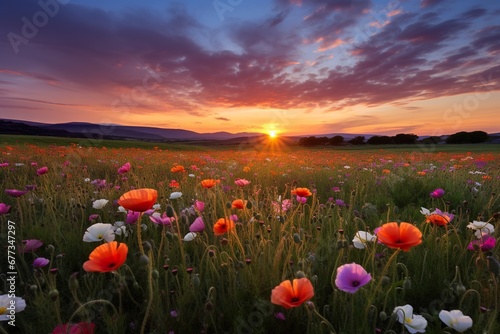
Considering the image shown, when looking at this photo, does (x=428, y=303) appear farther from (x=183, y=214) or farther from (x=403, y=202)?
(x=403, y=202)

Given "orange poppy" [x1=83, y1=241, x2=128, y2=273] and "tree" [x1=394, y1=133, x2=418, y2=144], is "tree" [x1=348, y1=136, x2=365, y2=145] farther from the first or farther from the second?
"orange poppy" [x1=83, y1=241, x2=128, y2=273]

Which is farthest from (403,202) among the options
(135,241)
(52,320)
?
(52,320)

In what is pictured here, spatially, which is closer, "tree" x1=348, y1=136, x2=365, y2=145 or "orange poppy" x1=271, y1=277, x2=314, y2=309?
"orange poppy" x1=271, y1=277, x2=314, y2=309

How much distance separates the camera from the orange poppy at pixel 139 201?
1.36 meters

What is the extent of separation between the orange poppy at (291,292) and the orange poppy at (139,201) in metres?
0.69

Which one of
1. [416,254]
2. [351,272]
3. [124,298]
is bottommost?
[124,298]

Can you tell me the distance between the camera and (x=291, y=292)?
3.85 feet

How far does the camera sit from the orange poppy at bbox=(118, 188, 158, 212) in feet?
4.46

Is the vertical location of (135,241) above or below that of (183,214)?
below

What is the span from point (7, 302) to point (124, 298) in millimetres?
594

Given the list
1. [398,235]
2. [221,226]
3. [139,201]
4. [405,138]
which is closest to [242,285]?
[221,226]

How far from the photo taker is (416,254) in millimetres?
2162

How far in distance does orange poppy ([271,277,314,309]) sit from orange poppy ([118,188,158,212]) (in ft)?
2.27

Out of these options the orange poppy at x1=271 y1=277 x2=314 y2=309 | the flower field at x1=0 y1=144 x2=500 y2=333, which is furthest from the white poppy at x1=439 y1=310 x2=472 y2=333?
the orange poppy at x1=271 y1=277 x2=314 y2=309
